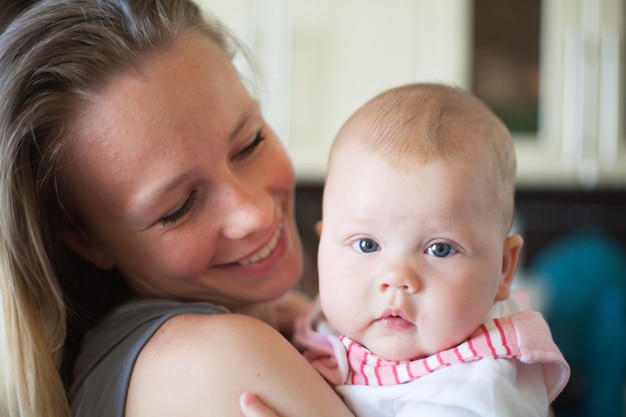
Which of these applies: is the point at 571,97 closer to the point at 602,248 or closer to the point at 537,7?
the point at 537,7

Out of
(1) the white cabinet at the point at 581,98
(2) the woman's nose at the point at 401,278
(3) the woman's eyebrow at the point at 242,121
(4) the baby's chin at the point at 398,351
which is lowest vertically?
(1) the white cabinet at the point at 581,98

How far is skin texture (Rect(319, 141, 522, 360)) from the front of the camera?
84 centimetres

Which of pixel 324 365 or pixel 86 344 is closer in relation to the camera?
pixel 324 365

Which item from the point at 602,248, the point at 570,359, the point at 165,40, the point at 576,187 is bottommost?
the point at 570,359

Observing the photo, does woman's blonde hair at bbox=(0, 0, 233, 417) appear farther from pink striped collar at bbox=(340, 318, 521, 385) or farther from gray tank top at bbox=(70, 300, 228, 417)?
pink striped collar at bbox=(340, 318, 521, 385)

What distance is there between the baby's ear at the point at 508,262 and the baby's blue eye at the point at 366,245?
0.58 ft

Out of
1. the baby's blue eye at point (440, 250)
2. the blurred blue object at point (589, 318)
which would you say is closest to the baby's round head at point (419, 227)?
the baby's blue eye at point (440, 250)

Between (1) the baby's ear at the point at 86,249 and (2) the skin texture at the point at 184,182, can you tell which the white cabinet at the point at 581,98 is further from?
(1) the baby's ear at the point at 86,249

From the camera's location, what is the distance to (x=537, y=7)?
3029 millimetres

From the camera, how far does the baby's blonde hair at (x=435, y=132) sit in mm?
862

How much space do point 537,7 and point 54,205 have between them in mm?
2533

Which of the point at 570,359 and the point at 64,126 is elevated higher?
the point at 64,126

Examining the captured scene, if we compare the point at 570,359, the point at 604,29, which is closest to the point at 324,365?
the point at 570,359

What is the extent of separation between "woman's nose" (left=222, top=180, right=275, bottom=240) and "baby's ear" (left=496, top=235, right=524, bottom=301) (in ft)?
1.12
